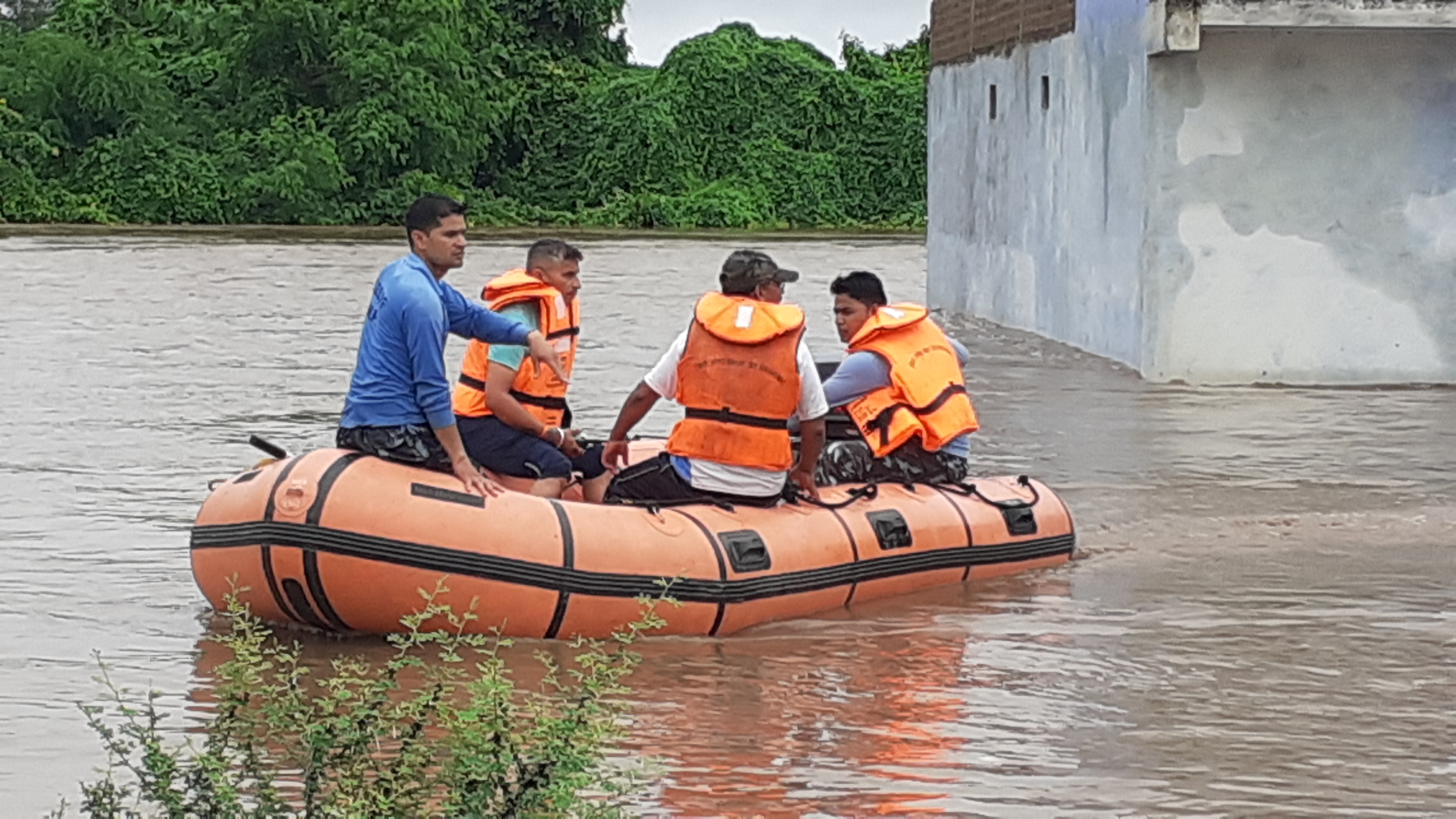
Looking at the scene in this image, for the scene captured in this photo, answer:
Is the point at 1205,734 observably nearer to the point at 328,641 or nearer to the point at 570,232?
the point at 328,641

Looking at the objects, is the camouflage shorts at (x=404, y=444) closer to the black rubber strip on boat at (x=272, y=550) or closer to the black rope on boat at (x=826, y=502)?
the black rubber strip on boat at (x=272, y=550)

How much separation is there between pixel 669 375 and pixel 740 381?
309mm

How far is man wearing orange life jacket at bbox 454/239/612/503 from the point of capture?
9.88 meters

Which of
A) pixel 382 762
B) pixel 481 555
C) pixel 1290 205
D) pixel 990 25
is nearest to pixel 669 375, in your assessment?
pixel 481 555

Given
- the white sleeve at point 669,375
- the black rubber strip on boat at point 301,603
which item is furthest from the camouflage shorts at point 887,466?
the black rubber strip on boat at point 301,603

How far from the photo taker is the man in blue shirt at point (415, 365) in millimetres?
8930

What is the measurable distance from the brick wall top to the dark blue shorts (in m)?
11.7

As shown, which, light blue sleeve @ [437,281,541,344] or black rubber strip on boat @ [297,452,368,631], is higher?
light blue sleeve @ [437,281,541,344]

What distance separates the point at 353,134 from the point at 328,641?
1495 inches

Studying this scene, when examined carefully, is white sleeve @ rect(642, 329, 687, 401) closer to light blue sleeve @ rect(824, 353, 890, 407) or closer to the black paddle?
light blue sleeve @ rect(824, 353, 890, 407)

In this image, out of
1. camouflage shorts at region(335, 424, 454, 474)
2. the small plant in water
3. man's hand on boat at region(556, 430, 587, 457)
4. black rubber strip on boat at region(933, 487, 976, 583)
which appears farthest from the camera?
black rubber strip on boat at region(933, 487, 976, 583)

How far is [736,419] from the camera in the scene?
951 centimetres

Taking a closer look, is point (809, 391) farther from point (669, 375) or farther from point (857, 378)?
point (857, 378)

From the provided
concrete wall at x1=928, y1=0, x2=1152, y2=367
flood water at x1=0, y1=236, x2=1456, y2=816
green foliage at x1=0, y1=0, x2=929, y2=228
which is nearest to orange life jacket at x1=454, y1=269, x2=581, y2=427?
flood water at x1=0, y1=236, x2=1456, y2=816
